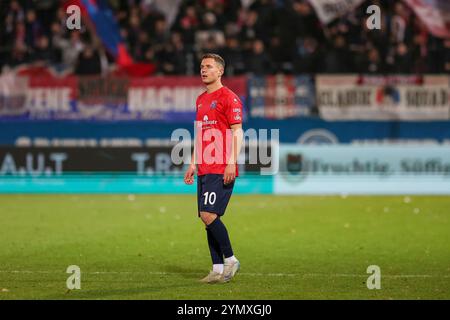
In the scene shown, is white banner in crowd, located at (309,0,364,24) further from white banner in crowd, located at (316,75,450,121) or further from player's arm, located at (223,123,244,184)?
player's arm, located at (223,123,244,184)

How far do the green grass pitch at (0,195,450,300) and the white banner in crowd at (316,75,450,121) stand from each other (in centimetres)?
251

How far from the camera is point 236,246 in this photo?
12.3 m

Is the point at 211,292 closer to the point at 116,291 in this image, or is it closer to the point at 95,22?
the point at 116,291

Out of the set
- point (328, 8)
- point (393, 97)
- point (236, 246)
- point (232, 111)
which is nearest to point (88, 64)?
point (328, 8)

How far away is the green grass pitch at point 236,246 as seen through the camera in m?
8.83

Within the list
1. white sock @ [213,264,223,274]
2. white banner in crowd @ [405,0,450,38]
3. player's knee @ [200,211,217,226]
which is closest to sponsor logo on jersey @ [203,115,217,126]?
player's knee @ [200,211,217,226]

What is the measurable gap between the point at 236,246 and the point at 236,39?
1067cm

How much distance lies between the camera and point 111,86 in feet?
69.5

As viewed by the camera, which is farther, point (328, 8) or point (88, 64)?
point (328, 8)

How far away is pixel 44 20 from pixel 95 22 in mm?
1363

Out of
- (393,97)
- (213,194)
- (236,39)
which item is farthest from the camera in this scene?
(236,39)

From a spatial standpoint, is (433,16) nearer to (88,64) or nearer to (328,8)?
(328,8)

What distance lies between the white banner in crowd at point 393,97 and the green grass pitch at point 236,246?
8.23 feet

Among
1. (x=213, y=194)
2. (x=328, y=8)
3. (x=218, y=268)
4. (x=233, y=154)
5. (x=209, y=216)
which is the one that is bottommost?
(x=218, y=268)
